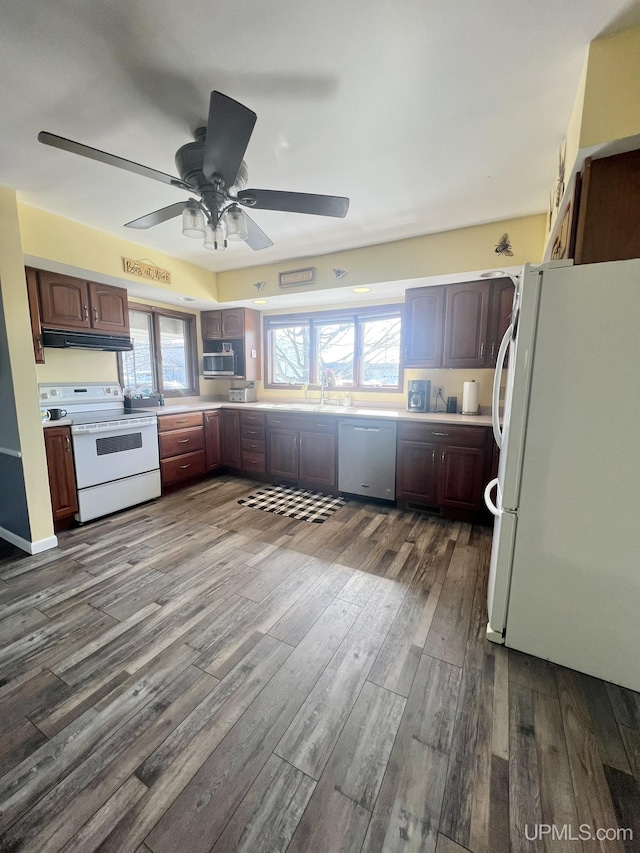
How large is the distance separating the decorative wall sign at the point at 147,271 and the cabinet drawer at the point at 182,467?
1917 mm

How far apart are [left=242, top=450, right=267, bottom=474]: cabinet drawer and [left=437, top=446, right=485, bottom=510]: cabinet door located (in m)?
2.10

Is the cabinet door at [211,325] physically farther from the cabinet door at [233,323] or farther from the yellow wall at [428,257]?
the yellow wall at [428,257]

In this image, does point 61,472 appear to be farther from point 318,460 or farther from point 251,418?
point 318,460

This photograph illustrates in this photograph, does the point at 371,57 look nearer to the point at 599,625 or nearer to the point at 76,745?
the point at 599,625

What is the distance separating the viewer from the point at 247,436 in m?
4.25

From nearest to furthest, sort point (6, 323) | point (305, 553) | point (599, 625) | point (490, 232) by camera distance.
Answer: point (599, 625) < point (6, 323) < point (305, 553) < point (490, 232)

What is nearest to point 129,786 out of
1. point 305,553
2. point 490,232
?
point 305,553

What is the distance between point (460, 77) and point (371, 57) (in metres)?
0.41

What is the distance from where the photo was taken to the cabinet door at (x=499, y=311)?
297cm

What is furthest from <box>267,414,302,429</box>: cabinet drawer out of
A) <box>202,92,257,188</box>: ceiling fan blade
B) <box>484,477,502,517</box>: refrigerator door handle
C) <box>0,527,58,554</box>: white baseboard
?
<box>202,92,257,188</box>: ceiling fan blade

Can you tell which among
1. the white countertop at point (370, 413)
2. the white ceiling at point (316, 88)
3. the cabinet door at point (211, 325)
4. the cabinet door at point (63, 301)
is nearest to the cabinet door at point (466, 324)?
the white countertop at point (370, 413)

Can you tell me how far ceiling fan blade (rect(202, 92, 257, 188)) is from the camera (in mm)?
1195

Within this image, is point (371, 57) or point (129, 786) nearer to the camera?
point (129, 786)

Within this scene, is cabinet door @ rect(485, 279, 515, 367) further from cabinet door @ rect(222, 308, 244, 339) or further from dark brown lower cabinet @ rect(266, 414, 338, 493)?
cabinet door @ rect(222, 308, 244, 339)
